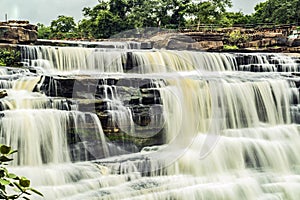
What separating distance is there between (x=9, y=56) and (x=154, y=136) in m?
6.52

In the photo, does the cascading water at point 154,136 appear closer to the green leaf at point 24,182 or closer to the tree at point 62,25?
the green leaf at point 24,182

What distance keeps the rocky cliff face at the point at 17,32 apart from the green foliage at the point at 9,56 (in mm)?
1337

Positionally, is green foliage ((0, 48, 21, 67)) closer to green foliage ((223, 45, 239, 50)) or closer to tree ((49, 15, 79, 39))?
green foliage ((223, 45, 239, 50))

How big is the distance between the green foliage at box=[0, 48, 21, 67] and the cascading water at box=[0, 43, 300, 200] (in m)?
2.25

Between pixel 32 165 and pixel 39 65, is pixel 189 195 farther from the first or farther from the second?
pixel 39 65

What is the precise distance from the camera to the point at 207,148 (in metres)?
7.55

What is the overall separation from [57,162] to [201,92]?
395cm

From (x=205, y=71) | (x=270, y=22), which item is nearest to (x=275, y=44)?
(x=205, y=71)

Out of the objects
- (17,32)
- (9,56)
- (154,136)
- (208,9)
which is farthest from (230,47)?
(154,136)

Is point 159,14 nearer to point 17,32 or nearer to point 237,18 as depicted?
point 237,18

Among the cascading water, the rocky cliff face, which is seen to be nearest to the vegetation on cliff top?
the rocky cliff face

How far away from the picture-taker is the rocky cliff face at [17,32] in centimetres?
1300

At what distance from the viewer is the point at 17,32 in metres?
13.2

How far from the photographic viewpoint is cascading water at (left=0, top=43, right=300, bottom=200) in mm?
6238
